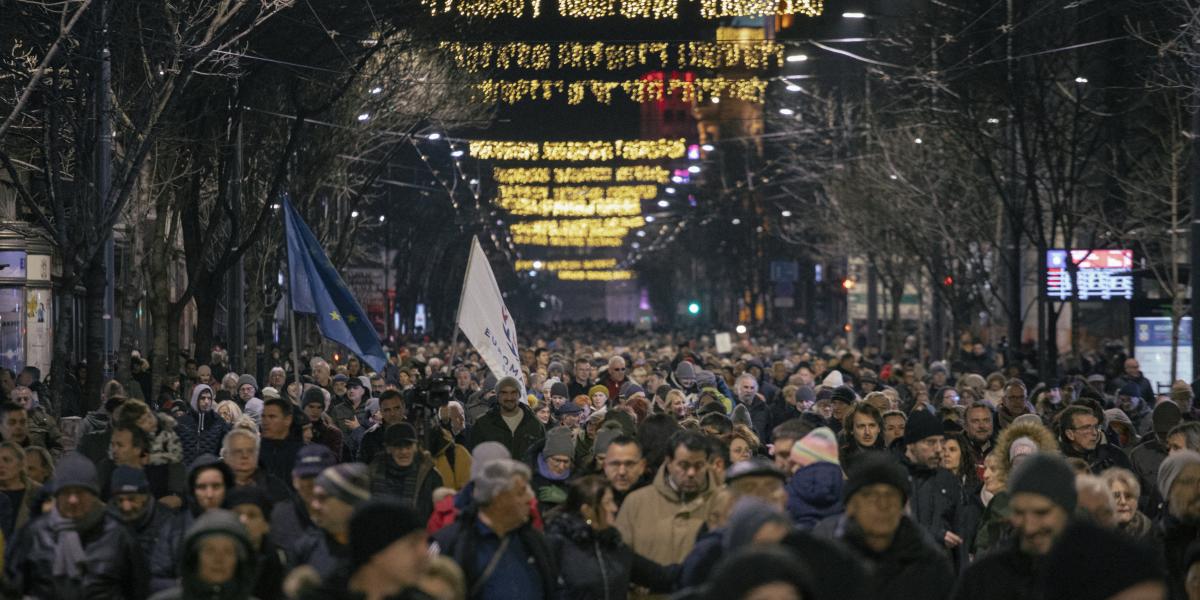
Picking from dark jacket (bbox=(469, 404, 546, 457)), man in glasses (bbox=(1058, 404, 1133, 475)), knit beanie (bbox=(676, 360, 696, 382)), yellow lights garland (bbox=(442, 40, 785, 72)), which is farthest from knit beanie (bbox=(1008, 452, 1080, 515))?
yellow lights garland (bbox=(442, 40, 785, 72))

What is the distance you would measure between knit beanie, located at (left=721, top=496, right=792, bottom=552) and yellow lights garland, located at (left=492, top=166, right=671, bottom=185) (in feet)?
236

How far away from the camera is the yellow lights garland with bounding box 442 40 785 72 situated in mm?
38406

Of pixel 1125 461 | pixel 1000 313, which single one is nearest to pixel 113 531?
pixel 1125 461

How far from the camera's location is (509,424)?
15.9 metres

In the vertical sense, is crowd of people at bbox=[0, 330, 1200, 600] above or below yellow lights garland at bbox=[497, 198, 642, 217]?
below

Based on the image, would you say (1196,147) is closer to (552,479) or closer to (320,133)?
(552,479)

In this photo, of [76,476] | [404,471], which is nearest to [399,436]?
[404,471]

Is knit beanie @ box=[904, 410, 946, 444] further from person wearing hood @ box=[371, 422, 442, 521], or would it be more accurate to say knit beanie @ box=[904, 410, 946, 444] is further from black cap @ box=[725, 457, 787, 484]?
black cap @ box=[725, 457, 787, 484]

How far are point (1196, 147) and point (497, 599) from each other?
1721 cm

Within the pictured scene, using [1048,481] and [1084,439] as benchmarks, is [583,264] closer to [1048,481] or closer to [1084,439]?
[1084,439]

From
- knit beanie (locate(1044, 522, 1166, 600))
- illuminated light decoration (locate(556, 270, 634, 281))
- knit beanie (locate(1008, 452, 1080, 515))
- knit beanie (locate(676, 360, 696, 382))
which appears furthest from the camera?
illuminated light decoration (locate(556, 270, 634, 281))

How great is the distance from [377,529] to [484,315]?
12478 mm

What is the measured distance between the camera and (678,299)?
151375mm

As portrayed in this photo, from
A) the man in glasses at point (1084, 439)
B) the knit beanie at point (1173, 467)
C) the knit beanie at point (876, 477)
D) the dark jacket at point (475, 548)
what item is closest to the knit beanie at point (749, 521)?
the knit beanie at point (876, 477)
